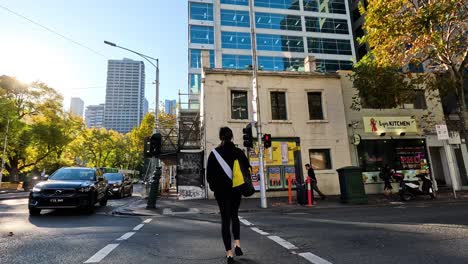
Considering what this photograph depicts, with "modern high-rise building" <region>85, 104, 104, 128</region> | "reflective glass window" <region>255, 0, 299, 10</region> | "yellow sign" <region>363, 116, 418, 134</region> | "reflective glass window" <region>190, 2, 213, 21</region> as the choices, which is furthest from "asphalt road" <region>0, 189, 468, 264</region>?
"modern high-rise building" <region>85, 104, 104, 128</region>

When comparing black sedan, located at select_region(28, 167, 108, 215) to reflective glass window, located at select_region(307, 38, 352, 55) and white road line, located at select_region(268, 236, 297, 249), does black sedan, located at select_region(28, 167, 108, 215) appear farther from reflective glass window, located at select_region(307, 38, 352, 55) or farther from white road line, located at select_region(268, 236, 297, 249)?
reflective glass window, located at select_region(307, 38, 352, 55)

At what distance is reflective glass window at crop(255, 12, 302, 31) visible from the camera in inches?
1668

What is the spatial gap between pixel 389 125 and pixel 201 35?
3050 cm

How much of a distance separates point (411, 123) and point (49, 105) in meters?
40.8

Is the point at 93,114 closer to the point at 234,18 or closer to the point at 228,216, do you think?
the point at 234,18

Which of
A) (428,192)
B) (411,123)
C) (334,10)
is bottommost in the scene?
(428,192)

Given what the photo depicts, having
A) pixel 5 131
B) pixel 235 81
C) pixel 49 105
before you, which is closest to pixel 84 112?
pixel 49 105

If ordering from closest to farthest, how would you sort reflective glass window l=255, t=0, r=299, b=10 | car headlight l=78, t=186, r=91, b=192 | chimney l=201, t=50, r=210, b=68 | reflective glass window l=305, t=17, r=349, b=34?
car headlight l=78, t=186, r=91, b=192
chimney l=201, t=50, r=210, b=68
reflective glass window l=255, t=0, r=299, b=10
reflective glass window l=305, t=17, r=349, b=34

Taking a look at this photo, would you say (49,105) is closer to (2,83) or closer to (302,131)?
(2,83)

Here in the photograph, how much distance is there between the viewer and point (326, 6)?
45594 mm

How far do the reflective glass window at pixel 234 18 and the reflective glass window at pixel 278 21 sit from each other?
5.95 feet

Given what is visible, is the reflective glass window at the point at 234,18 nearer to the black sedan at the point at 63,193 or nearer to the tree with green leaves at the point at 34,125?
the tree with green leaves at the point at 34,125

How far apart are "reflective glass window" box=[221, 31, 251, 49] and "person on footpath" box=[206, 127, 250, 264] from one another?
3856 centimetres

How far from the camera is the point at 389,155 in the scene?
17344 millimetres
